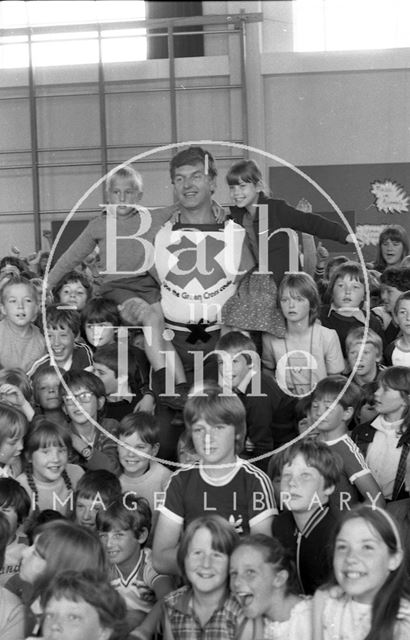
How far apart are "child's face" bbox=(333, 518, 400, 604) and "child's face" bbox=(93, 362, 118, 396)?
152cm

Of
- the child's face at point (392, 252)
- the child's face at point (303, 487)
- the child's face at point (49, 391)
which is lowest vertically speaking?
the child's face at point (303, 487)

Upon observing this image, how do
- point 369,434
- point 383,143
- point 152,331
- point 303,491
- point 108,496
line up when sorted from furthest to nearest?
point 383,143, point 152,331, point 369,434, point 108,496, point 303,491

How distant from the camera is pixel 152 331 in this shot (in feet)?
12.5

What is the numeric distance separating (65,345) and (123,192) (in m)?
0.71

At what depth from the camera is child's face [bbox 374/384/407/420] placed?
3357 millimetres

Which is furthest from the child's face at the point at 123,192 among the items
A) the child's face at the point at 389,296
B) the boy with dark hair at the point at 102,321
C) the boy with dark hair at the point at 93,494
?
the boy with dark hair at the point at 93,494

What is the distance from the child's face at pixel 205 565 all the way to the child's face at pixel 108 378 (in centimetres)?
130

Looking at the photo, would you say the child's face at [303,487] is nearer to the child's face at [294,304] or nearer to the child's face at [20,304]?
the child's face at [294,304]

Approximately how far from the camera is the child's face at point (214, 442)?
2.88 metres

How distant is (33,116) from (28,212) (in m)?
0.89

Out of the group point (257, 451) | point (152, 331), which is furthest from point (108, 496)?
point (152, 331)

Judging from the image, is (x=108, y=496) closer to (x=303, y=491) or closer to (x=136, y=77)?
(x=303, y=491)

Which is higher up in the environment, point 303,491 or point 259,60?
point 259,60

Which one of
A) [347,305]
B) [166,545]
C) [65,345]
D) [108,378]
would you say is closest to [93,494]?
[166,545]
